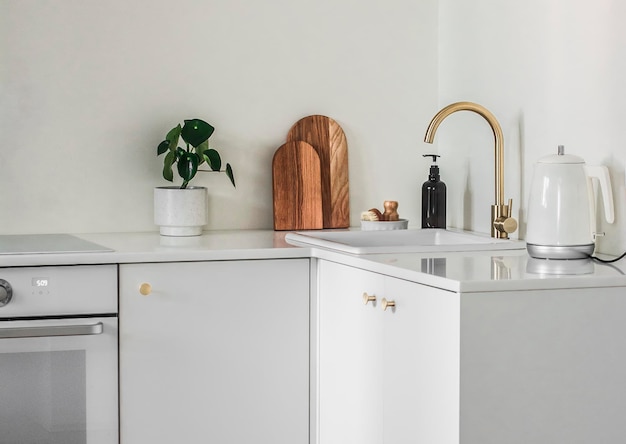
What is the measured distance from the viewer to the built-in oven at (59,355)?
1.88 metres

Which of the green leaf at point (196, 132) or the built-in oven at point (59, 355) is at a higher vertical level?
the green leaf at point (196, 132)

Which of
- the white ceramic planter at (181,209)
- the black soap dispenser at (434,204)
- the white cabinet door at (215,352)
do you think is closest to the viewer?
the white cabinet door at (215,352)

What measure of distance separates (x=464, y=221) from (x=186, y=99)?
930 millimetres

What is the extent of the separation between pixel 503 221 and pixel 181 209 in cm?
88

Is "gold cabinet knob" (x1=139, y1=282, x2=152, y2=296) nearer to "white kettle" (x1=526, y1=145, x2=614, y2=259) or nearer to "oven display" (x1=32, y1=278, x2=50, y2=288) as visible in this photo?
"oven display" (x1=32, y1=278, x2=50, y2=288)

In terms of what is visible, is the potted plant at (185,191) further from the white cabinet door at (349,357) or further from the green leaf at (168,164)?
the white cabinet door at (349,357)

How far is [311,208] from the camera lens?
2.62m

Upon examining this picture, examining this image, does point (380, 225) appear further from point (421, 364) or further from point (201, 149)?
point (421, 364)

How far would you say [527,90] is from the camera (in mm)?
2205

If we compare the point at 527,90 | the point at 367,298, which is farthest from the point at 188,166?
the point at 527,90

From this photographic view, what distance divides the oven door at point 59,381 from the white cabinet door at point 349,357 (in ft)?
1.65

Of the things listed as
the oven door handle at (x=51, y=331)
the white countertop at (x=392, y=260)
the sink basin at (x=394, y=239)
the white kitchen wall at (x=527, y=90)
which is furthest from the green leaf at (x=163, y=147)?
the white kitchen wall at (x=527, y=90)

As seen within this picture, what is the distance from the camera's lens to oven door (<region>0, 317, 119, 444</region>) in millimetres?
1874

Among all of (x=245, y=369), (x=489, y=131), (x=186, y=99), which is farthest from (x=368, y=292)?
(x=186, y=99)
